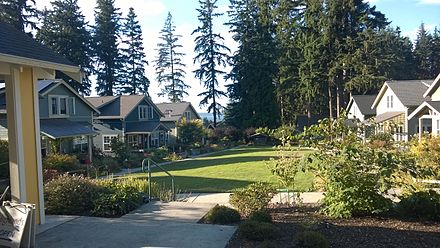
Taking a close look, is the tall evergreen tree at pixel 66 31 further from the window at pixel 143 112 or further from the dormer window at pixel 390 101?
the dormer window at pixel 390 101

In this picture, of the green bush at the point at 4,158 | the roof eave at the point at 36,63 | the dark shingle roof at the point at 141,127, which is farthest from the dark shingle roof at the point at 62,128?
the roof eave at the point at 36,63

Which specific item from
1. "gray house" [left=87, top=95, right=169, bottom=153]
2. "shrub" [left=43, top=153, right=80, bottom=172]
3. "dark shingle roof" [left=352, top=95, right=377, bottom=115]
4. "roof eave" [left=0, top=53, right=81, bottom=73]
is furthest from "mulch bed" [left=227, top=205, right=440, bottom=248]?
"dark shingle roof" [left=352, top=95, right=377, bottom=115]

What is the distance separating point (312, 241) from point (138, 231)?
3.06 m

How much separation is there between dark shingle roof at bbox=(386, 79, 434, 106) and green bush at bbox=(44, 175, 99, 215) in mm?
31067

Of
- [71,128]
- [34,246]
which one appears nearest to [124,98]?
[71,128]

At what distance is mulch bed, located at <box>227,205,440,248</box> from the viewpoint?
598 centimetres

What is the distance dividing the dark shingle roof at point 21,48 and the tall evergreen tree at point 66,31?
43.2 metres

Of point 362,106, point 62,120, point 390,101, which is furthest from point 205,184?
point 362,106

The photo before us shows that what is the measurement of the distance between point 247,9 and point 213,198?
151 feet

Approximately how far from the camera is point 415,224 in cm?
714

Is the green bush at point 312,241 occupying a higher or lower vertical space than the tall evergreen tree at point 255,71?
lower

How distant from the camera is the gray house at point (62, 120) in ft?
84.1

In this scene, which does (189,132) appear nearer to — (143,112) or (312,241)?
(143,112)

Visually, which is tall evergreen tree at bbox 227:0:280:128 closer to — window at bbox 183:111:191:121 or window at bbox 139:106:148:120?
window at bbox 183:111:191:121
